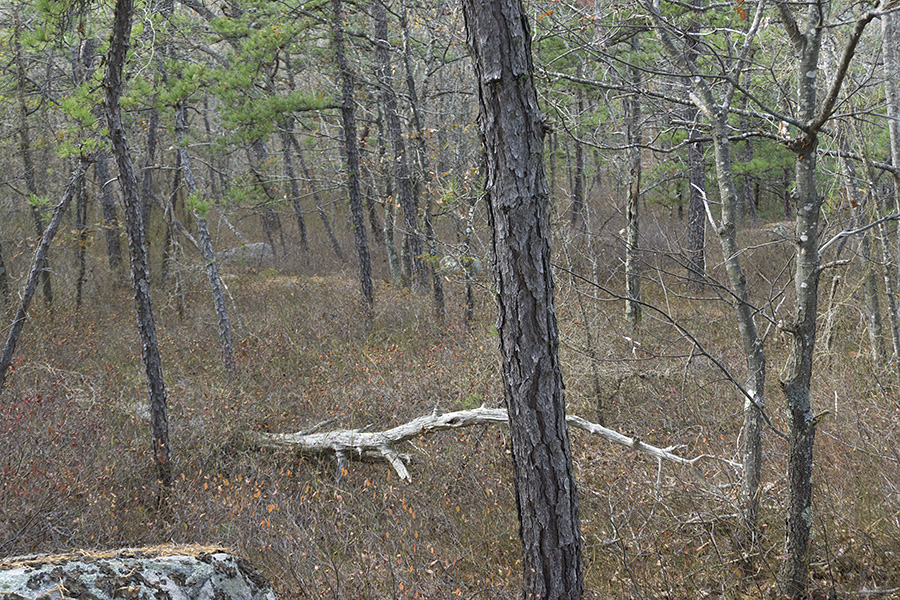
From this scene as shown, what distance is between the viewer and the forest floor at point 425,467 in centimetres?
365

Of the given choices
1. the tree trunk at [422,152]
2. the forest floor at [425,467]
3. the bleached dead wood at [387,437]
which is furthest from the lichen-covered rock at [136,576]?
the tree trunk at [422,152]

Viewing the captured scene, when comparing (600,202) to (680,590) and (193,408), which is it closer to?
(193,408)

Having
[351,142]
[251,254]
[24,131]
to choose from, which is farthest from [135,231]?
[251,254]

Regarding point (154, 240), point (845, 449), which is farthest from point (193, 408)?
point (154, 240)

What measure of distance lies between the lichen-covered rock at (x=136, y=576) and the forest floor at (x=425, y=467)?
1.24 meters

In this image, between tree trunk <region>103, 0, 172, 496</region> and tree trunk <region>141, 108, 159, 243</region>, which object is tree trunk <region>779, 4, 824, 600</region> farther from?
tree trunk <region>141, 108, 159, 243</region>

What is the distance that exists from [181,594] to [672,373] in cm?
620

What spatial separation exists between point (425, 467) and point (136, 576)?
3.83 metres

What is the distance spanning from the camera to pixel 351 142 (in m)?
10.1

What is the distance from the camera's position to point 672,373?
7051 millimetres

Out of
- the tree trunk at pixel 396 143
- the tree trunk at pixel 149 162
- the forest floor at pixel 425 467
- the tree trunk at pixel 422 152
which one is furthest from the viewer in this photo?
the tree trunk at pixel 149 162

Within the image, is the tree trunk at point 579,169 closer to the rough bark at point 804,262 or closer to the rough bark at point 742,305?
the rough bark at point 742,305

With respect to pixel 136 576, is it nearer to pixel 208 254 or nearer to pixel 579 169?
pixel 208 254

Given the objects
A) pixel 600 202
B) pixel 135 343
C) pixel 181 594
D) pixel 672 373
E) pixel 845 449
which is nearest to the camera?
pixel 181 594
